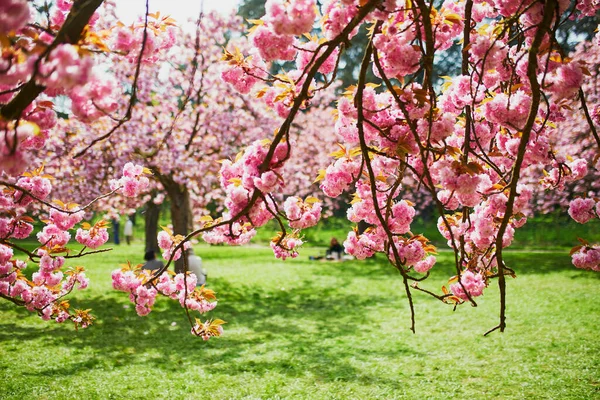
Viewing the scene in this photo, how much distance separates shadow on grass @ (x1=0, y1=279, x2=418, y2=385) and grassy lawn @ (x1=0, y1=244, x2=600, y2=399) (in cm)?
2

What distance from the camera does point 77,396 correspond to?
468 centimetres

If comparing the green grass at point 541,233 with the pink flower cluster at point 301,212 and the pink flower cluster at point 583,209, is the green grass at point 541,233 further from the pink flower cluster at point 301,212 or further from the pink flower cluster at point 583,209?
the pink flower cluster at point 301,212

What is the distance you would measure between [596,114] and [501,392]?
268 cm

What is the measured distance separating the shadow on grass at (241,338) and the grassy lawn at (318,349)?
0.02 meters

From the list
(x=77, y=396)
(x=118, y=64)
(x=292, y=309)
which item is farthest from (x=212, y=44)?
(x=77, y=396)

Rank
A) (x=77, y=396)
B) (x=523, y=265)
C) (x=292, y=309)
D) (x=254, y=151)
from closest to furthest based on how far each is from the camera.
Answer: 1. (x=254, y=151)
2. (x=77, y=396)
3. (x=292, y=309)
4. (x=523, y=265)

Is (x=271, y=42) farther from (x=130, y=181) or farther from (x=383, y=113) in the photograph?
(x=130, y=181)

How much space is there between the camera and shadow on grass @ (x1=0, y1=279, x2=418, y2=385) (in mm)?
5660

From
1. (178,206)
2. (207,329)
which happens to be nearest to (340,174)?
(207,329)

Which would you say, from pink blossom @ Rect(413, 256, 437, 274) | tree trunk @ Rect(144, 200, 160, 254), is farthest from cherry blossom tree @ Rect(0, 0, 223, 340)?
tree trunk @ Rect(144, 200, 160, 254)

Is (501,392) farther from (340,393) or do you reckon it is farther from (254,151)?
(254,151)

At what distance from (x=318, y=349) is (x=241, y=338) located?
1161 mm

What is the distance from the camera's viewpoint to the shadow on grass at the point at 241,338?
223 inches

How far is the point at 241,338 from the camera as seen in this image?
22.5 feet
